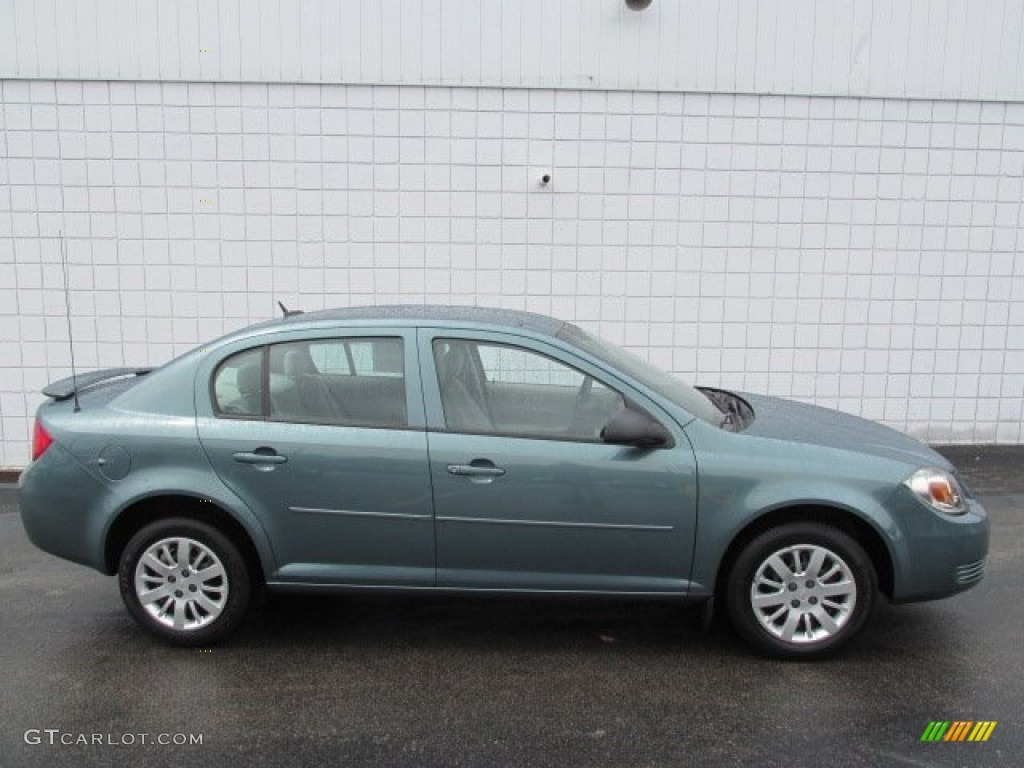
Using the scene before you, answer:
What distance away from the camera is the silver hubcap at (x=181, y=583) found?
3.96 meters

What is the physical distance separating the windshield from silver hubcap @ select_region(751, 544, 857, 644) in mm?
707

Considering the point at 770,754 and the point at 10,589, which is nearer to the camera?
the point at 770,754

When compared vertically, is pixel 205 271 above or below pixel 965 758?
above

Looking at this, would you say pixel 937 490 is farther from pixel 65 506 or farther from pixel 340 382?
pixel 65 506

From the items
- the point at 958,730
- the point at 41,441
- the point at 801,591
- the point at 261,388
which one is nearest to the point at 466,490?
the point at 261,388

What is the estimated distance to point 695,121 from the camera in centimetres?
745

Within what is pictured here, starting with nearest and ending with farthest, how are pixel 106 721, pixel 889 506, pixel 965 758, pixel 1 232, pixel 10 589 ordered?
pixel 965 758 < pixel 106 721 < pixel 889 506 < pixel 10 589 < pixel 1 232

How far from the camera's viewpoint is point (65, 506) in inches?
156

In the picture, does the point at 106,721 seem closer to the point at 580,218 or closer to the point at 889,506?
the point at 889,506

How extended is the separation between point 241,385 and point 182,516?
0.66 meters

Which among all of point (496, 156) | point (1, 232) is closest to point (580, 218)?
point (496, 156)

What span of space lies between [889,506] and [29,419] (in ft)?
22.6

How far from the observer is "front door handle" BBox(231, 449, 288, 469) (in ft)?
12.7

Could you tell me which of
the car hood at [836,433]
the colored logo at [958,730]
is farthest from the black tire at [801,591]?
the colored logo at [958,730]
